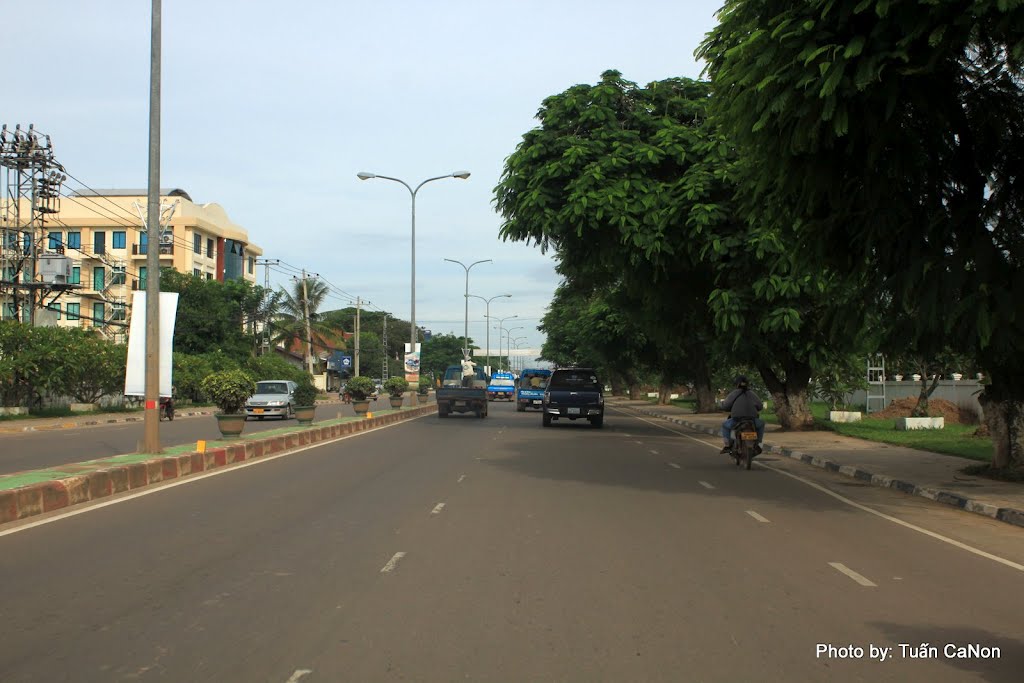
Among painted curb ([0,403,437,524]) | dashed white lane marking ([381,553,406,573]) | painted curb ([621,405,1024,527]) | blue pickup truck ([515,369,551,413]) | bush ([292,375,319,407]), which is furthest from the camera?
blue pickup truck ([515,369,551,413])

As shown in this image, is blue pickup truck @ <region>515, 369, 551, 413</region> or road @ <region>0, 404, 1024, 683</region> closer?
road @ <region>0, 404, 1024, 683</region>

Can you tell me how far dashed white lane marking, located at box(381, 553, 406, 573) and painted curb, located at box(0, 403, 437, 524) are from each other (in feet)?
16.2

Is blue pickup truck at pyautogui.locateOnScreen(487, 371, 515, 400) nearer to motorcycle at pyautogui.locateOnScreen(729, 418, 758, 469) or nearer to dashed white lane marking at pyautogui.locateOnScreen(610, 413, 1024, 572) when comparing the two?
motorcycle at pyautogui.locateOnScreen(729, 418, 758, 469)

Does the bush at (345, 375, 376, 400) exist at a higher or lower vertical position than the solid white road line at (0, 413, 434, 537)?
higher

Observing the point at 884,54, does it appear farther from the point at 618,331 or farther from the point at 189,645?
the point at 618,331

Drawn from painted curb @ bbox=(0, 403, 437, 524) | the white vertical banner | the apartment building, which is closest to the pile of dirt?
painted curb @ bbox=(0, 403, 437, 524)

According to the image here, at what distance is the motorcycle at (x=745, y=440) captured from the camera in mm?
17312

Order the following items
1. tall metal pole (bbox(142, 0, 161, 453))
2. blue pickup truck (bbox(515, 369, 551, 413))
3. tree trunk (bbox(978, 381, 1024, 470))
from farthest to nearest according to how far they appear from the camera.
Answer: blue pickup truck (bbox(515, 369, 551, 413)) < tall metal pole (bbox(142, 0, 161, 453)) < tree trunk (bbox(978, 381, 1024, 470))

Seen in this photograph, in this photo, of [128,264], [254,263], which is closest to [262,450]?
[128,264]

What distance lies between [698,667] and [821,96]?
23.9 feet

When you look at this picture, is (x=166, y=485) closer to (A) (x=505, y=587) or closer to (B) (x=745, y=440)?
(A) (x=505, y=587)

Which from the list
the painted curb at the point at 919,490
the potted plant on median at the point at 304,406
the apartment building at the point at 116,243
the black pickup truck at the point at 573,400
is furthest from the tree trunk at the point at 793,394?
the apartment building at the point at 116,243

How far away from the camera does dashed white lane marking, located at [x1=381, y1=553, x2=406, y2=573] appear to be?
7.79 m

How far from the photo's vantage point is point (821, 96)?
10312 mm
